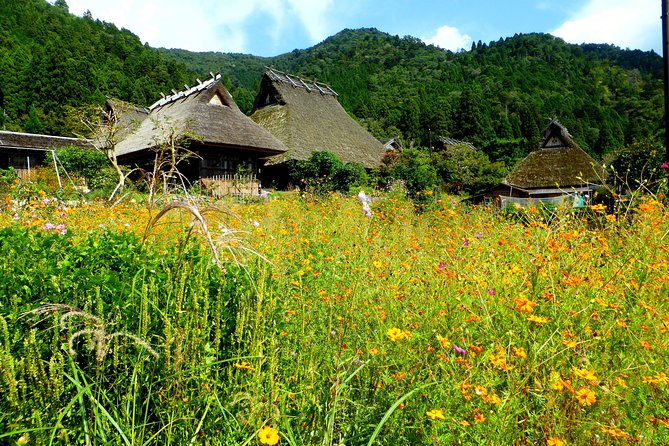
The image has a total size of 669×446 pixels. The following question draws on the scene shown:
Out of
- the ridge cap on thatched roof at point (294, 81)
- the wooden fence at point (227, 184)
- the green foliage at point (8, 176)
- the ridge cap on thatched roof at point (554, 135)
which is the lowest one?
the wooden fence at point (227, 184)

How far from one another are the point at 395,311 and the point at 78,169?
63.2 feet

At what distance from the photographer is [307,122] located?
2273cm

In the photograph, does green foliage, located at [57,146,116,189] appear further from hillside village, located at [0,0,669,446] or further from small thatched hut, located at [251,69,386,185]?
small thatched hut, located at [251,69,386,185]

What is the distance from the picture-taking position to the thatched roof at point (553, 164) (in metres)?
21.5

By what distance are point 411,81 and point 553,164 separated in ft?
122

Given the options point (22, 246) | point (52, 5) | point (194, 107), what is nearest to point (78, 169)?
point (194, 107)

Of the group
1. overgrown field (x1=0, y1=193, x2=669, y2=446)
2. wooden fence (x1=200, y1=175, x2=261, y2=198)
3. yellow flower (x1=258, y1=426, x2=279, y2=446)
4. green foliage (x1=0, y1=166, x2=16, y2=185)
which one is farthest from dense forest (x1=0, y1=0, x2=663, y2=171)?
yellow flower (x1=258, y1=426, x2=279, y2=446)

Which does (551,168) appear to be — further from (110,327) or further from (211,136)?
(110,327)

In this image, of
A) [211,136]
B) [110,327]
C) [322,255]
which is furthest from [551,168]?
[110,327]

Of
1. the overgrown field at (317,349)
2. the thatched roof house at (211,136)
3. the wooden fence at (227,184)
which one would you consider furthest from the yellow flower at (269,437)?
the wooden fence at (227,184)

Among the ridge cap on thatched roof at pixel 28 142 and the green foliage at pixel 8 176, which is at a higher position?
the ridge cap on thatched roof at pixel 28 142

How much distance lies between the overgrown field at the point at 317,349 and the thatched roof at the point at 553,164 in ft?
68.7

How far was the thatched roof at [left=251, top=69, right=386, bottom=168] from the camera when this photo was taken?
20797 millimetres

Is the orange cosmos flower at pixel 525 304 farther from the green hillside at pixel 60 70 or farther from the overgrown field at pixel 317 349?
the green hillside at pixel 60 70
